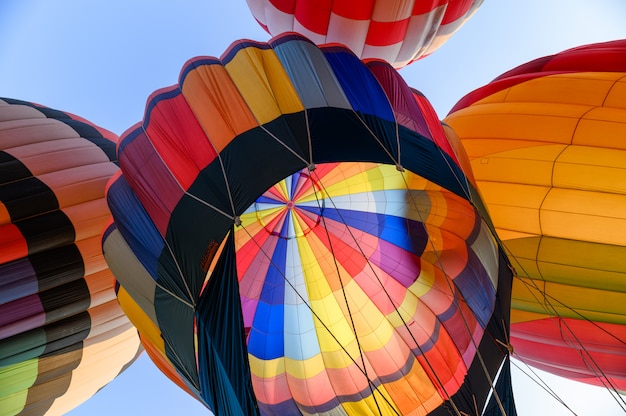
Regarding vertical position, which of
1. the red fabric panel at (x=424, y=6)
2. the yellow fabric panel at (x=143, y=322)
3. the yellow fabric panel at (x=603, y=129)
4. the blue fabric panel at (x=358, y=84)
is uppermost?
the red fabric panel at (x=424, y=6)

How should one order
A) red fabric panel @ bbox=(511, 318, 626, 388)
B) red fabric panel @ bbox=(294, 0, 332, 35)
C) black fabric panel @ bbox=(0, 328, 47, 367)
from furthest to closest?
red fabric panel @ bbox=(294, 0, 332, 35), red fabric panel @ bbox=(511, 318, 626, 388), black fabric panel @ bbox=(0, 328, 47, 367)

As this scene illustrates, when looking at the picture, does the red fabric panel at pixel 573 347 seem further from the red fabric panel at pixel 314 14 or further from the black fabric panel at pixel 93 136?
the black fabric panel at pixel 93 136

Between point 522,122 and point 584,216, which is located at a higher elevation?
point 522,122

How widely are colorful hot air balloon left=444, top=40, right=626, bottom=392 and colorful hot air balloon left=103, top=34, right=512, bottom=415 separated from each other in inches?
18.6

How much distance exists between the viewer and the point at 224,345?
10.7 feet

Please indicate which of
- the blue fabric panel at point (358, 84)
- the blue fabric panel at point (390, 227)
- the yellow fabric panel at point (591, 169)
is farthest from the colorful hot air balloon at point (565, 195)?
the blue fabric panel at point (358, 84)

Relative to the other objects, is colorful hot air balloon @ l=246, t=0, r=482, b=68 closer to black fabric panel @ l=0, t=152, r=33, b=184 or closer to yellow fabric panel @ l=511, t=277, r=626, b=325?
yellow fabric panel @ l=511, t=277, r=626, b=325

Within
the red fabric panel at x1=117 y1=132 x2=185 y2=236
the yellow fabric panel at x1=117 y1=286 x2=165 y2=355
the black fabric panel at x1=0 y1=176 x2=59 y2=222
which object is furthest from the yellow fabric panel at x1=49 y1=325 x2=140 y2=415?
the red fabric panel at x1=117 y1=132 x2=185 y2=236

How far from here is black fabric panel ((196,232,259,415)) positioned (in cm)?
320

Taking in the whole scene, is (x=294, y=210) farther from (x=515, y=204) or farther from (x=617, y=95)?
(x=617, y=95)

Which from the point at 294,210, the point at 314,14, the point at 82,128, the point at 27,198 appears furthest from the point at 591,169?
the point at 82,128

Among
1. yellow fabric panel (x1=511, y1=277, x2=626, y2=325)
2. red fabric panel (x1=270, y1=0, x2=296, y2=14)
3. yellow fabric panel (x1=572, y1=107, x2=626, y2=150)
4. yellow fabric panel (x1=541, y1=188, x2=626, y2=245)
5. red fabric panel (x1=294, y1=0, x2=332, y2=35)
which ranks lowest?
yellow fabric panel (x1=511, y1=277, x2=626, y2=325)

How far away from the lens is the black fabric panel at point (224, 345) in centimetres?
320

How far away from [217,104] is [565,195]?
267cm
